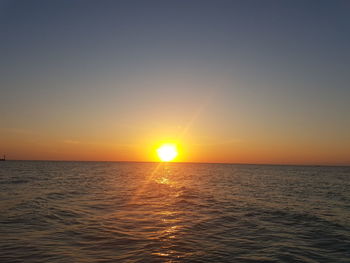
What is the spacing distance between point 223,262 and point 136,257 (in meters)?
2.93

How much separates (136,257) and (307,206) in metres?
17.7

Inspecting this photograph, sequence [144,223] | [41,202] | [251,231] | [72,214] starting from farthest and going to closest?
1. [41,202]
2. [72,214]
3. [144,223]
4. [251,231]

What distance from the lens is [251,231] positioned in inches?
540

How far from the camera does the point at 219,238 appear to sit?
12297 millimetres

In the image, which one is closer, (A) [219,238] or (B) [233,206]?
(A) [219,238]

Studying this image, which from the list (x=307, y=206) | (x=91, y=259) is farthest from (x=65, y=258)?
(x=307, y=206)

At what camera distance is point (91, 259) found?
9055 millimetres

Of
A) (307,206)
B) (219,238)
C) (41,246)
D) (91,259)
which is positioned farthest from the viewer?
(307,206)

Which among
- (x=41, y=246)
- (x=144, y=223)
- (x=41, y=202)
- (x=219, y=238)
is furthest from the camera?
(x=41, y=202)

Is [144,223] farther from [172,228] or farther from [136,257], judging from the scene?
[136,257]

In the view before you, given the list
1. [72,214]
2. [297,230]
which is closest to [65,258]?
[72,214]

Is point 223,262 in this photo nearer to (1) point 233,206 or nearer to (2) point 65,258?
(2) point 65,258

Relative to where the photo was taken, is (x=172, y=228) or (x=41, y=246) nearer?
(x=41, y=246)

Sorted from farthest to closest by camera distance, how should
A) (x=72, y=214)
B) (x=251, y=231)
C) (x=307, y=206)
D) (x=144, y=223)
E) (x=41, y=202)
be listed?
(x=307, y=206)
(x=41, y=202)
(x=72, y=214)
(x=144, y=223)
(x=251, y=231)
